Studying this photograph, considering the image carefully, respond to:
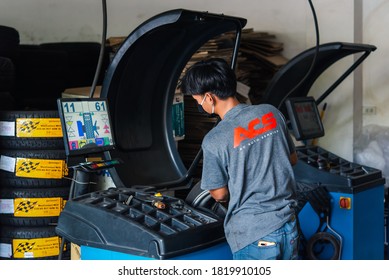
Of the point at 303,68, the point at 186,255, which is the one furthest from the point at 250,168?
the point at 303,68

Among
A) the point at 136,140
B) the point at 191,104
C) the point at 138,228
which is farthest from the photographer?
the point at 191,104

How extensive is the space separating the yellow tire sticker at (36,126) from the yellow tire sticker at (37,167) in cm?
14

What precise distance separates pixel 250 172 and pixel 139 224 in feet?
1.51

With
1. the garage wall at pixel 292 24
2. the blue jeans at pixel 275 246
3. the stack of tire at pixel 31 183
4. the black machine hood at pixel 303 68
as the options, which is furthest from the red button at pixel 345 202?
the garage wall at pixel 292 24

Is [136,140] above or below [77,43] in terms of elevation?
below

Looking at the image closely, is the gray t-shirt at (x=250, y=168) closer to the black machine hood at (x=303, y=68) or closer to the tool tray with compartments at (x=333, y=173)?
the tool tray with compartments at (x=333, y=173)

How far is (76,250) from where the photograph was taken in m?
3.02

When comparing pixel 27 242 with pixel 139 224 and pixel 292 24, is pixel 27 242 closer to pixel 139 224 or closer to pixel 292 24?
pixel 139 224

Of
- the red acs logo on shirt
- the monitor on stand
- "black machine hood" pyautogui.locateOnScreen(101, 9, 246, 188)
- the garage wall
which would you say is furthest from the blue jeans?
the garage wall

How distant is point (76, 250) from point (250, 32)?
312cm

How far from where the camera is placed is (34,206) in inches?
137

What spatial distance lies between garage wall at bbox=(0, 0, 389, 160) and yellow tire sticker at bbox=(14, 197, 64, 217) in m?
2.65
